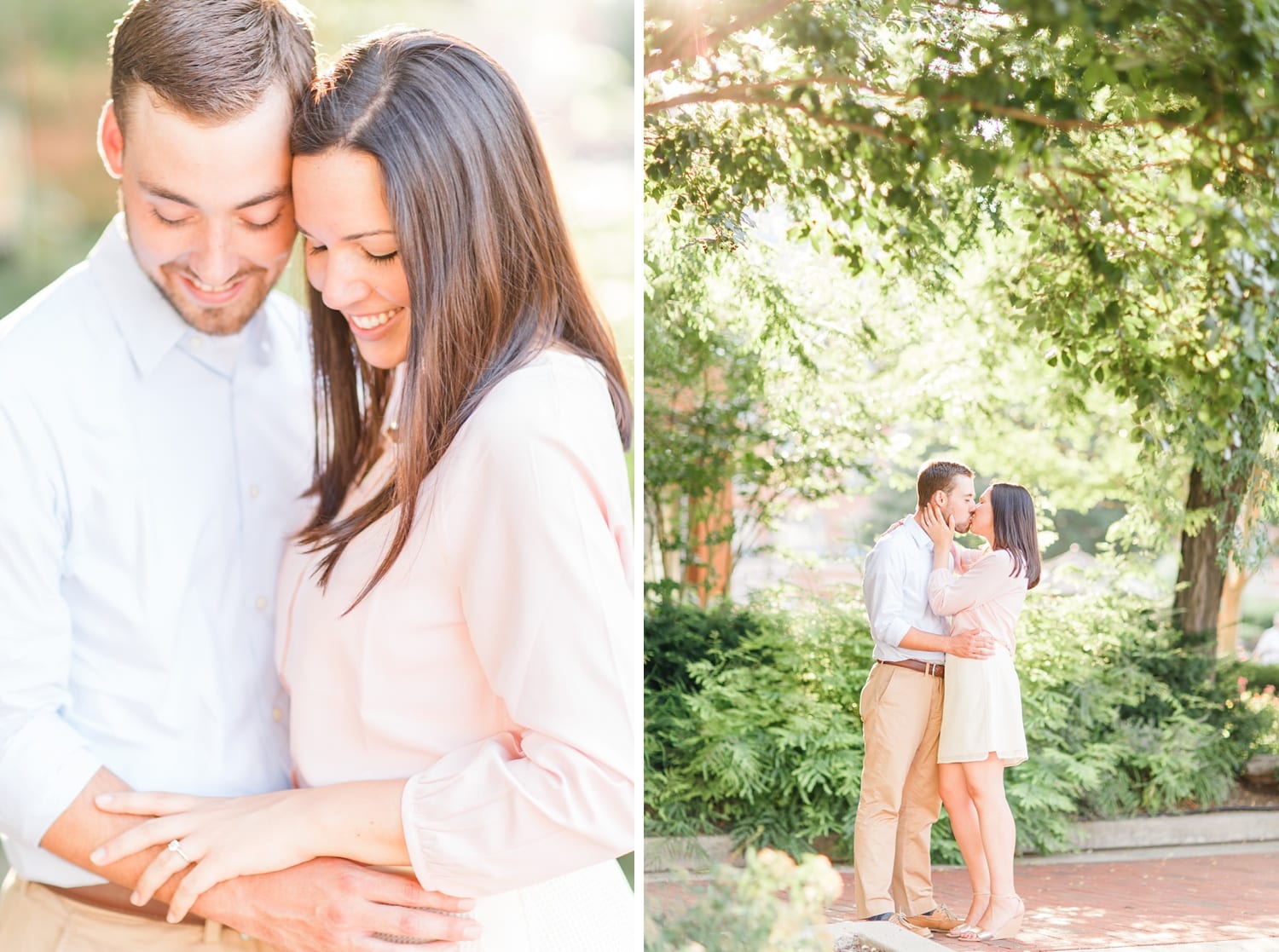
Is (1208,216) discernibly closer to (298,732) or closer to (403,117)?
(403,117)

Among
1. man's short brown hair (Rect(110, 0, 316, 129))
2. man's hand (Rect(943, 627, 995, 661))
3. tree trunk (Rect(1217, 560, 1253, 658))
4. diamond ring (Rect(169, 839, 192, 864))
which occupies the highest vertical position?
man's short brown hair (Rect(110, 0, 316, 129))

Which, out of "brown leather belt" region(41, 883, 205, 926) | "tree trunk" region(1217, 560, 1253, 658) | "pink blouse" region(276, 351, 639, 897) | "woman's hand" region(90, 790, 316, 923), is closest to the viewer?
"pink blouse" region(276, 351, 639, 897)

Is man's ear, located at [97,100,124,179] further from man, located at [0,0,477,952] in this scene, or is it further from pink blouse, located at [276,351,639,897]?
pink blouse, located at [276,351,639,897]

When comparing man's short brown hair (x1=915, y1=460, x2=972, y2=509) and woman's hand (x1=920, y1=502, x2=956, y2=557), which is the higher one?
man's short brown hair (x1=915, y1=460, x2=972, y2=509)

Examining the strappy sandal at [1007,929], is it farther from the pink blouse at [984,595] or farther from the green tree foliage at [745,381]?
the green tree foliage at [745,381]

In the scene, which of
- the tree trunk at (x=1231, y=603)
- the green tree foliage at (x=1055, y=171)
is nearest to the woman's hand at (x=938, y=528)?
the green tree foliage at (x=1055, y=171)

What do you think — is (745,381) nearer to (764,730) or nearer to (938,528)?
(938,528)

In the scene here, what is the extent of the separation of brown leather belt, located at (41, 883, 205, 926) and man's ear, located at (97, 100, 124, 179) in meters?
1.09

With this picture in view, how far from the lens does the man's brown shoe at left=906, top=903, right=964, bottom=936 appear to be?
5.30ft

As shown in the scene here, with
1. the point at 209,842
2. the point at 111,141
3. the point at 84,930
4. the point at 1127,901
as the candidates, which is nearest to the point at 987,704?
the point at 1127,901

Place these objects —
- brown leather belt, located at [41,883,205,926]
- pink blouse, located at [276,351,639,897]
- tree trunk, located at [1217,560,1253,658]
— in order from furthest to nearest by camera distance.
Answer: tree trunk, located at [1217,560,1253,658] < brown leather belt, located at [41,883,205,926] < pink blouse, located at [276,351,639,897]

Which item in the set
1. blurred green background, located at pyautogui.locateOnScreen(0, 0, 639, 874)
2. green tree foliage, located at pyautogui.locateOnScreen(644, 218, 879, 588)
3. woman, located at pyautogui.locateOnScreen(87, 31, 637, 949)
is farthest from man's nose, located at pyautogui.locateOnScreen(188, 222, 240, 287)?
green tree foliage, located at pyautogui.locateOnScreen(644, 218, 879, 588)

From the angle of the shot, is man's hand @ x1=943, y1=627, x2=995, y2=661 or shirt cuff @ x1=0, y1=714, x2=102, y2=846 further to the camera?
man's hand @ x1=943, y1=627, x2=995, y2=661

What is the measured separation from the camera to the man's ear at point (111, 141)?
155cm
